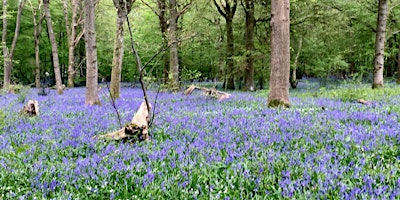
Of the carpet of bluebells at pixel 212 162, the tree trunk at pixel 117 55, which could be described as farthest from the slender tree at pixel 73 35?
the carpet of bluebells at pixel 212 162

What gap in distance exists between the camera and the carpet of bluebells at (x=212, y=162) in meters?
3.03

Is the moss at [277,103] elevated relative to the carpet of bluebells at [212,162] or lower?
elevated

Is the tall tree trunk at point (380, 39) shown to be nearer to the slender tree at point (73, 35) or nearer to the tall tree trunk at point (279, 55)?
the tall tree trunk at point (279, 55)

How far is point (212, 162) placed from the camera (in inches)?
151

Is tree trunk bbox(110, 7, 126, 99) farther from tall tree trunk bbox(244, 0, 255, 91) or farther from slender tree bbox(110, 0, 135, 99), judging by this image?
tall tree trunk bbox(244, 0, 255, 91)

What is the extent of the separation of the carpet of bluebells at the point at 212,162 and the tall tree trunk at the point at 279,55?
8.88 feet

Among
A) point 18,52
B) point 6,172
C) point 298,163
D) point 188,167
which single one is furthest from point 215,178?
point 18,52

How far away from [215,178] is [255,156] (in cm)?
91

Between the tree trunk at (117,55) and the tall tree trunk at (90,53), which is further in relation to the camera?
the tree trunk at (117,55)

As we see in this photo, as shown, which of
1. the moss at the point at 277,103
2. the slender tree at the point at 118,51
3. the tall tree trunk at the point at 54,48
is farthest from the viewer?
the tall tree trunk at the point at 54,48

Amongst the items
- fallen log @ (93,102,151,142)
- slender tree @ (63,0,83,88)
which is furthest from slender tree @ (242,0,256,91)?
fallen log @ (93,102,151,142)

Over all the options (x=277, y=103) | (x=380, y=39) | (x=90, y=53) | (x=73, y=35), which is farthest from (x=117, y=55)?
(x=73, y=35)

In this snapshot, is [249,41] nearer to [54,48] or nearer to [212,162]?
[54,48]

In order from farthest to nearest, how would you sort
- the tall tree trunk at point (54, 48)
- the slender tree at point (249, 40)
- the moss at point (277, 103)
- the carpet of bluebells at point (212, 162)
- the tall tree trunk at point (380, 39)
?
the slender tree at point (249, 40) < the tall tree trunk at point (54, 48) < the tall tree trunk at point (380, 39) < the moss at point (277, 103) < the carpet of bluebells at point (212, 162)
